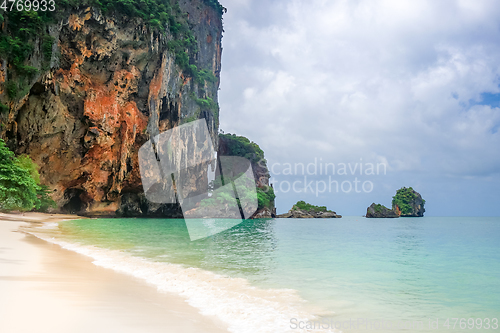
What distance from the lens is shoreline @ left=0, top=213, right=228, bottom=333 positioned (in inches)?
107

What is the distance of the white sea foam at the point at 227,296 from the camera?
3.51m

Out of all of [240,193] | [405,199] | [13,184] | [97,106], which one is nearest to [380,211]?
[405,199]

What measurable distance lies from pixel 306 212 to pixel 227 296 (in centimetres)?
6195

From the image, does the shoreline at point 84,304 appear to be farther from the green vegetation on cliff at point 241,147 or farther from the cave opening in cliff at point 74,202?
the green vegetation on cliff at point 241,147

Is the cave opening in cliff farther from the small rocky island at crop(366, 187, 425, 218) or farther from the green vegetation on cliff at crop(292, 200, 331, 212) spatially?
the small rocky island at crop(366, 187, 425, 218)

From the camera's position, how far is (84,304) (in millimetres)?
3348

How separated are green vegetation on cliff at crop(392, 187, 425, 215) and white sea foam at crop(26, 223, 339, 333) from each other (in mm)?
83032

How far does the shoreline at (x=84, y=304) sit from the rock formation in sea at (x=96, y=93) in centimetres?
1832

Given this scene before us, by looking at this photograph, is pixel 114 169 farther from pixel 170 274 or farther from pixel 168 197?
pixel 170 274

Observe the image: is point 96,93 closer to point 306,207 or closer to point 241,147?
point 241,147

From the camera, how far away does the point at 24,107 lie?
22.3 m

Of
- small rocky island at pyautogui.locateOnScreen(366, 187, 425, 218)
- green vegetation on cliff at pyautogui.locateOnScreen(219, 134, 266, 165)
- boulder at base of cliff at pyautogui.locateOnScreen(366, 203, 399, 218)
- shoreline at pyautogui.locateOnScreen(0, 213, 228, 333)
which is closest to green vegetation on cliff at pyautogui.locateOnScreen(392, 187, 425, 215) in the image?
small rocky island at pyautogui.locateOnScreen(366, 187, 425, 218)

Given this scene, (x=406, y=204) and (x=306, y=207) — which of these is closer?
(x=306, y=207)

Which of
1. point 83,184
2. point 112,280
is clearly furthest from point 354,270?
point 83,184
